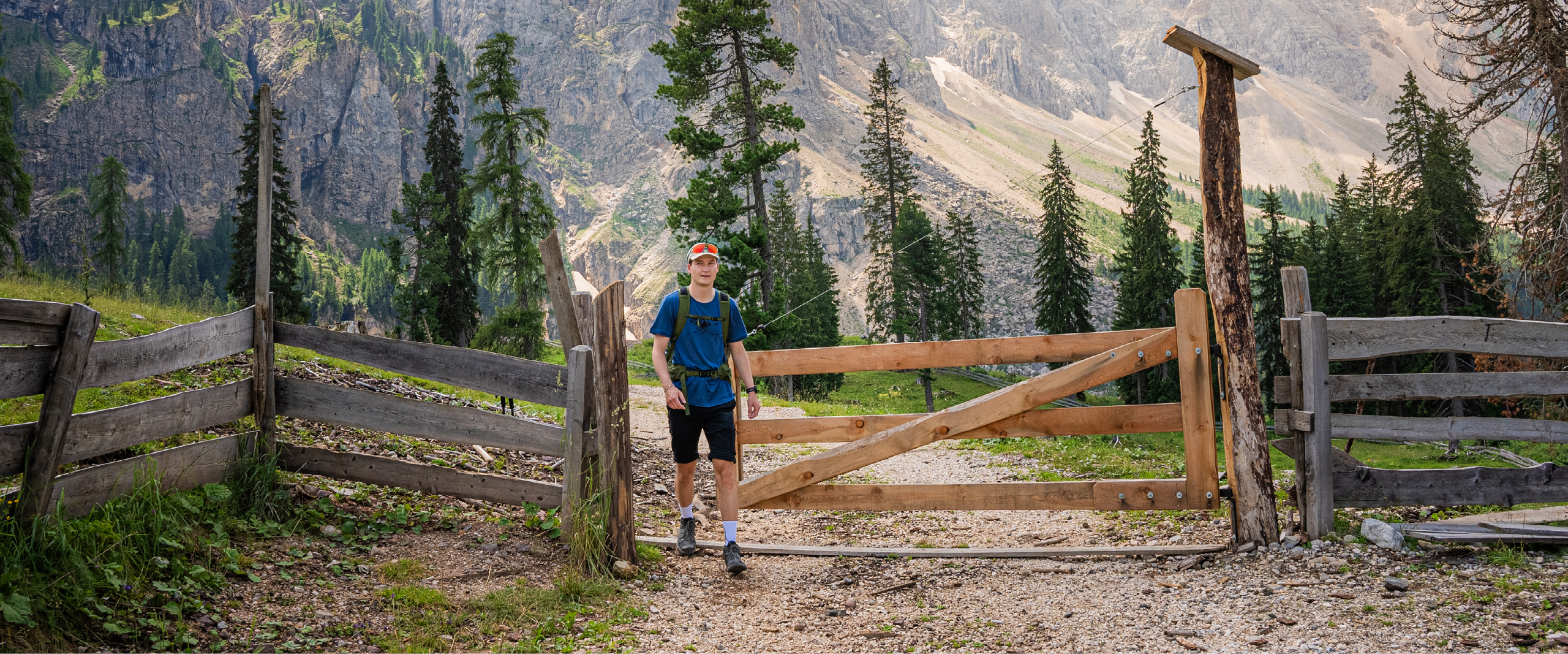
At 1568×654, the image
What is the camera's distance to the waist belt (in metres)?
6.10

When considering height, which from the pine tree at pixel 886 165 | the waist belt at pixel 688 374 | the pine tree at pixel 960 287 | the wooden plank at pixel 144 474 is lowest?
the wooden plank at pixel 144 474

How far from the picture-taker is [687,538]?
6496 millimetres

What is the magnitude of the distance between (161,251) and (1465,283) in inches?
6471

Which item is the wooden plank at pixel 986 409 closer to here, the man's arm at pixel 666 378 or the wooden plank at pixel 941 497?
the wooden plank at pixel 941 497

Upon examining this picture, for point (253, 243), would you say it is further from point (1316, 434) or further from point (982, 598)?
point (1316, 434)

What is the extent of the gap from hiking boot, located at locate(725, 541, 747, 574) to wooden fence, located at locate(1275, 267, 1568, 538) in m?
4.38

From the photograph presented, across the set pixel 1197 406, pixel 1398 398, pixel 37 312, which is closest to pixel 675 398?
pixel 37 312

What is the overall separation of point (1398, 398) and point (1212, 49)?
321cm

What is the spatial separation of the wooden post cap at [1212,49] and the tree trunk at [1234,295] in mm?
67

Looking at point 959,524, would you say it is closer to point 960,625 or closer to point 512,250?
point 960,625

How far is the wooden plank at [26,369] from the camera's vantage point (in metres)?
4.20

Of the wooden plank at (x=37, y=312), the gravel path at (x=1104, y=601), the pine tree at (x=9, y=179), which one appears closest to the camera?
the wooden plank at (x=37, y=312)

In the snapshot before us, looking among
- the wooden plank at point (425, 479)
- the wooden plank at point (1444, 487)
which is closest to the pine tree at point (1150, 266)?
the wooden plank at point (1444, 487)

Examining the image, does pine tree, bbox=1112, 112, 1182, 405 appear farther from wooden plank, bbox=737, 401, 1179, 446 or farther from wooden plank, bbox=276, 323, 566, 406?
wooden plank, bbox=276, 323, 566, 406
